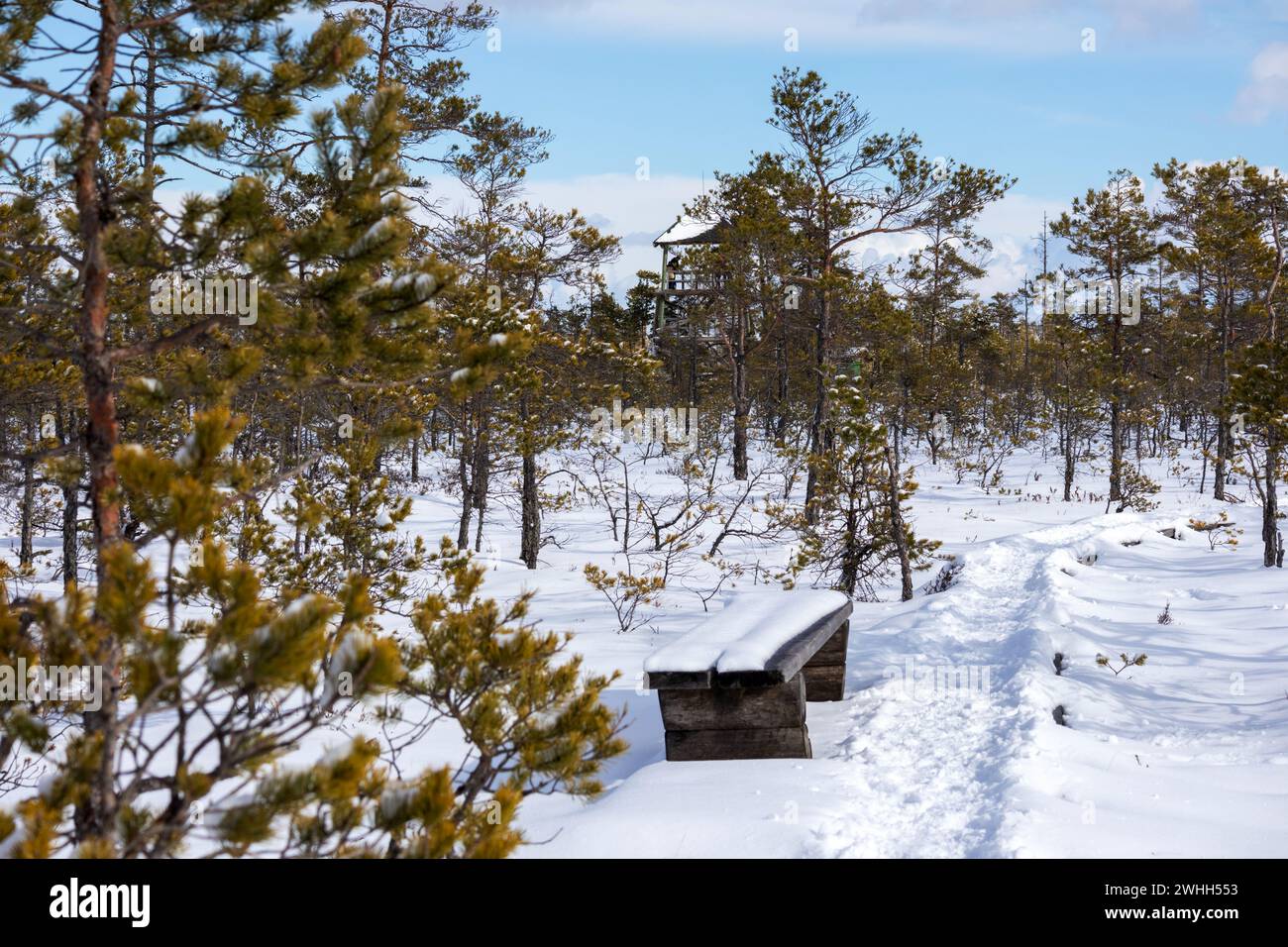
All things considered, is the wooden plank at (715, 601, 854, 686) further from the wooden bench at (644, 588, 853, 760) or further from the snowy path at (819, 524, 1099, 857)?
the snowy path at (819, 524, 1099, 857)

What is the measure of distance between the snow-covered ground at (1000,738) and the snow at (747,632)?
2.00ft

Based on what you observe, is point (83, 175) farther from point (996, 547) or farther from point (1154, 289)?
point (1154, 289)

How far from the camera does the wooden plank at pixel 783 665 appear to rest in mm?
4914

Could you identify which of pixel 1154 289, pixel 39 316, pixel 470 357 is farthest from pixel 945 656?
pixel 1154 289

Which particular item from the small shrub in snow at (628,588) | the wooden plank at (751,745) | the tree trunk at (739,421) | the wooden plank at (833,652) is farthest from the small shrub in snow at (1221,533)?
the wooden plank at (751,745)

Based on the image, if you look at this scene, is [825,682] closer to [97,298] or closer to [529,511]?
[97,298]

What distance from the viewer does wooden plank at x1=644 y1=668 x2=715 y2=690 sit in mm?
4887

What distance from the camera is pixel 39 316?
998 centimetres

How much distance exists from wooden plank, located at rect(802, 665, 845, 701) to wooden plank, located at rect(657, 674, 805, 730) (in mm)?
1502

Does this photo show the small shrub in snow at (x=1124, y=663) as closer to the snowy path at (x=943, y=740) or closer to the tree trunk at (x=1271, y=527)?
the snowy path at (x=943, y=740)

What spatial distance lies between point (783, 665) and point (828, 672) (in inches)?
72.4

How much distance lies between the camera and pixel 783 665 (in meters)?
4.99

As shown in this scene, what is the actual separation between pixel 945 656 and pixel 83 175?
713 cm

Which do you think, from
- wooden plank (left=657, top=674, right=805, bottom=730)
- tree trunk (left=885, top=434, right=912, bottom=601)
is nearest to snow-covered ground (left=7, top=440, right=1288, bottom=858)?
wooden plank (left=657, top=674, right=805, bottom=730)
